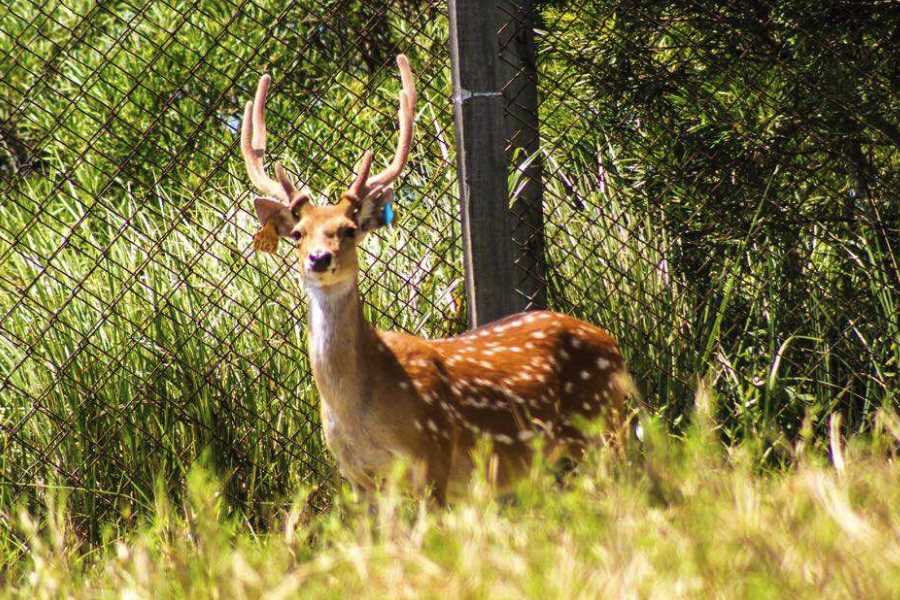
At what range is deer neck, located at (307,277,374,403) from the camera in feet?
13.0

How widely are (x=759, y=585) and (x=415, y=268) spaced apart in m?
3.33

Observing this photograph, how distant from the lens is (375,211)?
4203mm

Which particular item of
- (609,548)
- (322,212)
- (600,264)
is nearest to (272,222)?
(322,212)

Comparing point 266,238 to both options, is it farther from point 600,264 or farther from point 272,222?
point 600,264

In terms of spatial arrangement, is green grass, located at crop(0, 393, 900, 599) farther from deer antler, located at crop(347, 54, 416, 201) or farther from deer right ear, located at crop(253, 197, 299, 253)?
deer antler, located at crop(347, 54, 416, 201)

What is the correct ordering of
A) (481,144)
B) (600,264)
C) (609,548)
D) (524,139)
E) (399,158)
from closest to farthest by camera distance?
(609,548), (399,158), (481,144), (524,139), (600,264)

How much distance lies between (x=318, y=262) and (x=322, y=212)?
0.26m

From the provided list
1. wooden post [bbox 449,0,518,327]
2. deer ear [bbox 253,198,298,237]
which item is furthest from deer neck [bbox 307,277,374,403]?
wooden post [bbox 449,0,518,327]

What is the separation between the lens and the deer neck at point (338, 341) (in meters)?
3.98

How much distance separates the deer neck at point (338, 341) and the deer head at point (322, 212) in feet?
0.18

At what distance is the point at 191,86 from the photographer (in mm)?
8711

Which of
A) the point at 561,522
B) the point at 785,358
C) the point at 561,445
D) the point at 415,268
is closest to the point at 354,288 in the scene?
the point at 561,445

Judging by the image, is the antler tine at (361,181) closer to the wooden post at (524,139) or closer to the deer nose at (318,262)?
the deer nose at (318,262)

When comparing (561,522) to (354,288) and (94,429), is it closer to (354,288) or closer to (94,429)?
(354,288)
